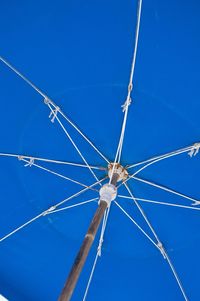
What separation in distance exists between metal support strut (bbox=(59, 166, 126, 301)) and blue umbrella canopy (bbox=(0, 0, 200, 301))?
348 millimetres

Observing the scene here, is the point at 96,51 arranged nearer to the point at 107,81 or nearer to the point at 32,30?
the point at 107,81

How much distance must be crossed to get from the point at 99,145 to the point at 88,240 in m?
0.99

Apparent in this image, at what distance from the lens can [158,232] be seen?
12.1 ft

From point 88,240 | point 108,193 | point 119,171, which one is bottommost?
point 88,240

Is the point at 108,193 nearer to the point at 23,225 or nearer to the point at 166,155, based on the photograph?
the point at 166,155

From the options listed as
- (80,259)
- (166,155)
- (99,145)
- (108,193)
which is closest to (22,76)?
(99,145)

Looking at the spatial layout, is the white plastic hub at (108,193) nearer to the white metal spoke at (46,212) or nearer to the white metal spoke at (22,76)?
the white metal spoke at (46,212)

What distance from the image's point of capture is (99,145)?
3.44m

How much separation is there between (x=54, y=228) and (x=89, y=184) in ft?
1.82

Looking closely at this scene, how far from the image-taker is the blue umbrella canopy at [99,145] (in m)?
2.73

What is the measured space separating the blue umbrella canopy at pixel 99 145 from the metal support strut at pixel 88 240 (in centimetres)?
35

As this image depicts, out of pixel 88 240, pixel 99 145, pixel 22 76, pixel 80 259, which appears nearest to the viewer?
pixel 80 259

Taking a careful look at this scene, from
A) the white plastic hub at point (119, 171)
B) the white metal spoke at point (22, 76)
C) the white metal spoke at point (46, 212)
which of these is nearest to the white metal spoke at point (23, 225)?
the white metal spoke at point (46, 212)

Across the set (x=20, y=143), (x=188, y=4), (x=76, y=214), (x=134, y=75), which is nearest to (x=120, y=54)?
(x=134, y=75)
